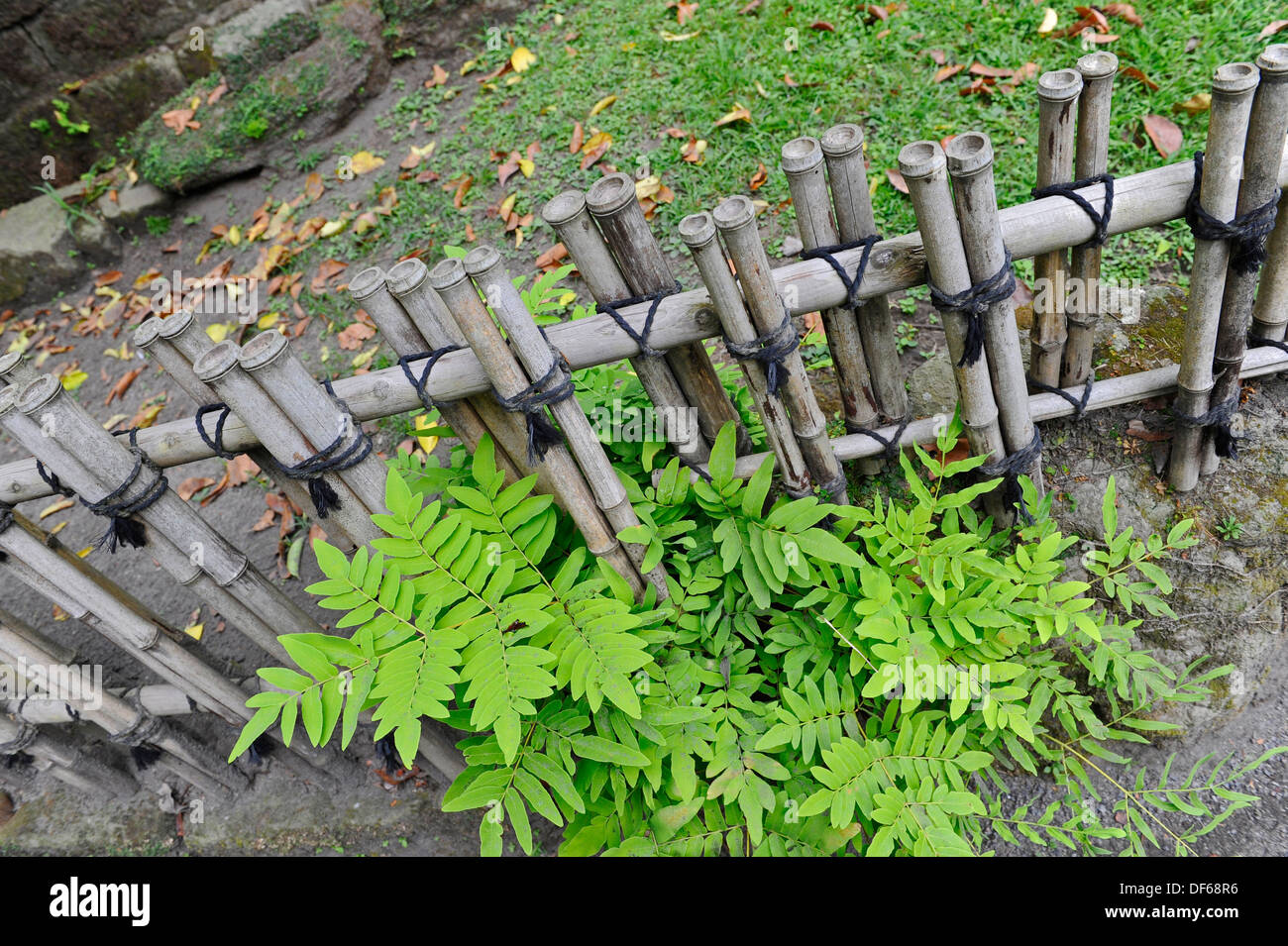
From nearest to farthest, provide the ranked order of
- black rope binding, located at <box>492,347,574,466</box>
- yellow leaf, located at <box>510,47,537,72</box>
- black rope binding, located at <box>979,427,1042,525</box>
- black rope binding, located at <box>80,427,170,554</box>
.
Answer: black rope binding, located at <box>492,347,574,466</box>
black rope binding, located at <box>80,427,170,554</box>
black rope binding, located at <box>979,427,1042,525</box>
yellow leaf, located at <box>510,47,537,72</box>

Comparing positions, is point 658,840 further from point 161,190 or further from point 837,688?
point 161,190

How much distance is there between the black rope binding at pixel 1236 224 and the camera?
2.27m

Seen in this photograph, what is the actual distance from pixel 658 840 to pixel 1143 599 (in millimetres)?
1743

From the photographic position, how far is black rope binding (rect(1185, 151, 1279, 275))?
2.27 meters

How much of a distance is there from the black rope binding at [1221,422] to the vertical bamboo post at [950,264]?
0.64 meters

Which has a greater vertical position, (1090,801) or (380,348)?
(380,348)

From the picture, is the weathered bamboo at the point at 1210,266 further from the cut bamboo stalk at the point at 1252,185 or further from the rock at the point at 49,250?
the rock at the point at 49,250

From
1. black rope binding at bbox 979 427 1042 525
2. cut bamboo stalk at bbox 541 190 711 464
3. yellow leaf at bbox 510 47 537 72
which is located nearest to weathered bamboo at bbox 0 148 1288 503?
cut bamboo stalk at bbox 541 190 711 464

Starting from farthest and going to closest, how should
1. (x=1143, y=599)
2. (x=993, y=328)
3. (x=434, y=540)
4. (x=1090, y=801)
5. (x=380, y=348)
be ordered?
(x=380, y=348)
(x=1090, y=801)
(x=1143, y=599)
(x=993, y=328)
(x=434, y=540)

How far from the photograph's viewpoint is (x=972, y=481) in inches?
111

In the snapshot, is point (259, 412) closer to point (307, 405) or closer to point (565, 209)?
point (307, 405)

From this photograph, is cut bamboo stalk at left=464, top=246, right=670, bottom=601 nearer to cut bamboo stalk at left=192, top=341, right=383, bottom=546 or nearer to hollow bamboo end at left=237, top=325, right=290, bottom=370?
hollow bamboo end at left=237, top=325, right=290, bottom=370

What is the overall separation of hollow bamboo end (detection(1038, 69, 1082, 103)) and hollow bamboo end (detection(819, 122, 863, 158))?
52 cm

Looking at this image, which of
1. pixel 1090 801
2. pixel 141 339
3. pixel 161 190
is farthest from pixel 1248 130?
pixel 161 190
